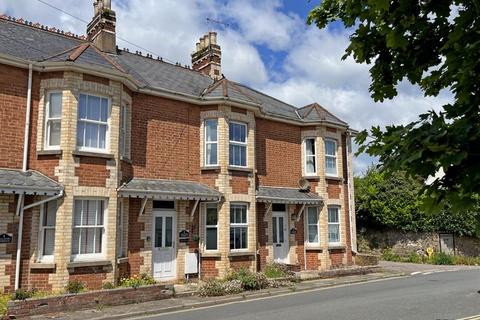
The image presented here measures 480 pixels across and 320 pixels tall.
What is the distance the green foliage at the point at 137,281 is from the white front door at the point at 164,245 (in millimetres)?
874

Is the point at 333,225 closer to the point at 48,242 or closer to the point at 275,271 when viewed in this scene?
the point at 275,271

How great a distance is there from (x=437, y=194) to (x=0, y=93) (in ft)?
43.8

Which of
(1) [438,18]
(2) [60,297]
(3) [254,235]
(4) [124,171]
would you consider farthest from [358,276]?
(1) [438,18]

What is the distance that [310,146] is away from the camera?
21766mm

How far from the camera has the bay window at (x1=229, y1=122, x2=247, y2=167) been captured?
17.9m

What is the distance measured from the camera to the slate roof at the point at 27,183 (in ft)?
39.6

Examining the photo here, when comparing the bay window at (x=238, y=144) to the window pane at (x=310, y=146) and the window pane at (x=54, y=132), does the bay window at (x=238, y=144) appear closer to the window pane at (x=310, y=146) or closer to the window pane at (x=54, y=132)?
the window pane at (x=310, y=146)

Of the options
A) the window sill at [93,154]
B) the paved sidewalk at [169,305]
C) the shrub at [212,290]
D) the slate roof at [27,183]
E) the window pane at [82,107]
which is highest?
the window pane at [82,107]

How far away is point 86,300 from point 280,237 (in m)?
9.97

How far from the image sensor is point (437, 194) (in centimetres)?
321

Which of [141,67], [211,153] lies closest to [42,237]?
[211,153]

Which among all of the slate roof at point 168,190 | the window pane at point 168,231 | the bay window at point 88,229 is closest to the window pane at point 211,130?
the slate roof at point 168,190

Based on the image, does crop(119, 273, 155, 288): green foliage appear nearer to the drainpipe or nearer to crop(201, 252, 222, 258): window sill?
crop(201, 252, 222, 258): window sill

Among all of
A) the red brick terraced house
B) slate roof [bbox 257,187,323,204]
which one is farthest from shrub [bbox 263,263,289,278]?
slate roof [bbox 257,187,323,204]
